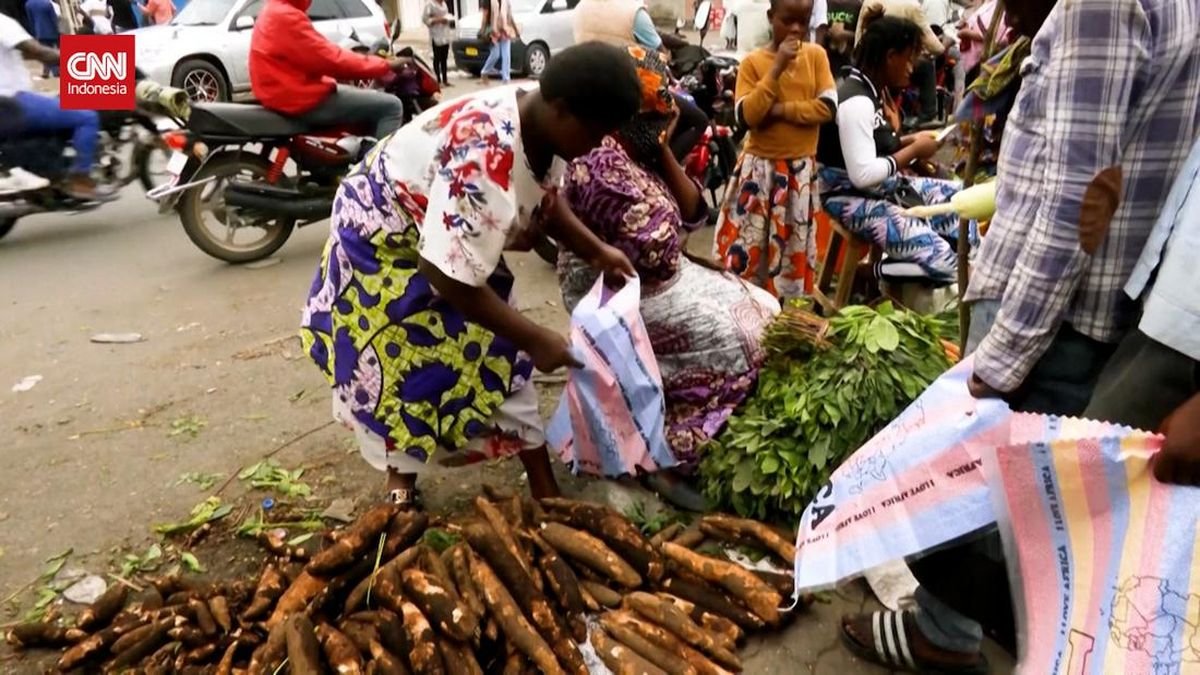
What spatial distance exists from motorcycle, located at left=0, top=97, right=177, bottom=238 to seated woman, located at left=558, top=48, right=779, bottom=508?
15.2ft

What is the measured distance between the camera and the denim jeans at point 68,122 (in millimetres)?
5887

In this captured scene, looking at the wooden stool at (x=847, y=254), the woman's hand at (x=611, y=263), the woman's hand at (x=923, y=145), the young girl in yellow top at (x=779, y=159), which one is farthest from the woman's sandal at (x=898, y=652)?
the woman's hand at (x=923, y=145)

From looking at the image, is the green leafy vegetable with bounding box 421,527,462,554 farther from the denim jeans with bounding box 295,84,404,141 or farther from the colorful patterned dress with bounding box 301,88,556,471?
the denim jeans with bounding box 295,84,404,141

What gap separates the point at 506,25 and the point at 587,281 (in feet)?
38.8

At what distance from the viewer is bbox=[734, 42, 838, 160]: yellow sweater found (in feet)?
13.3

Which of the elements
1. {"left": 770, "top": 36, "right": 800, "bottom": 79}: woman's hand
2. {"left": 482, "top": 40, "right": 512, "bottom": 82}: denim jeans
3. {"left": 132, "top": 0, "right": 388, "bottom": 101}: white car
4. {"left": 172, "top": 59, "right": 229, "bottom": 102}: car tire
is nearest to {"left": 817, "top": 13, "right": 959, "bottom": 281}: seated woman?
{"left": 770, "top": 36, "right": 800, "bottom": 79}: woman's hand

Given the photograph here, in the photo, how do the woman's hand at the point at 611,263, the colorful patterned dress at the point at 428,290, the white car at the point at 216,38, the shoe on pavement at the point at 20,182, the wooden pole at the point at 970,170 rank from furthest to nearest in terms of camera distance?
1. the white car at the point at 216,38
2. the shoe on pavement at the point at 20,182
3. the woman's hand at the point at 611,263
4. the colorful patterned dress at the point at 428,290
5. the wooden pole at the point at 970,170

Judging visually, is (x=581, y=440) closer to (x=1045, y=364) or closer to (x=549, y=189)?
(x=549, y=189)

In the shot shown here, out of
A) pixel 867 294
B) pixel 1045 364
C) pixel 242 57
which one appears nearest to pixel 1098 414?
pixel 1045 364

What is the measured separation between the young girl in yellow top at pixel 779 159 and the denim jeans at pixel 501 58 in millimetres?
10549

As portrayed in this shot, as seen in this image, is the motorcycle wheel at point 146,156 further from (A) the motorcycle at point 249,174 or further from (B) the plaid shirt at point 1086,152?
(B) the plaid shirt at point 1086,152

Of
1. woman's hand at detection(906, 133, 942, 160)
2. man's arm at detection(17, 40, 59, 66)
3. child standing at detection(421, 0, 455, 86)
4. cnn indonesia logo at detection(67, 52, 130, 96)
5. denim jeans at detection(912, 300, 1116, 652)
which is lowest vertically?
denim jeans at detection(912, 300, 1116, 652)

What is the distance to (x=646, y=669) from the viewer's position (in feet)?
7.29

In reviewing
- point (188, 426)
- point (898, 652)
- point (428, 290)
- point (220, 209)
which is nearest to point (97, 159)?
point (220, 209)
